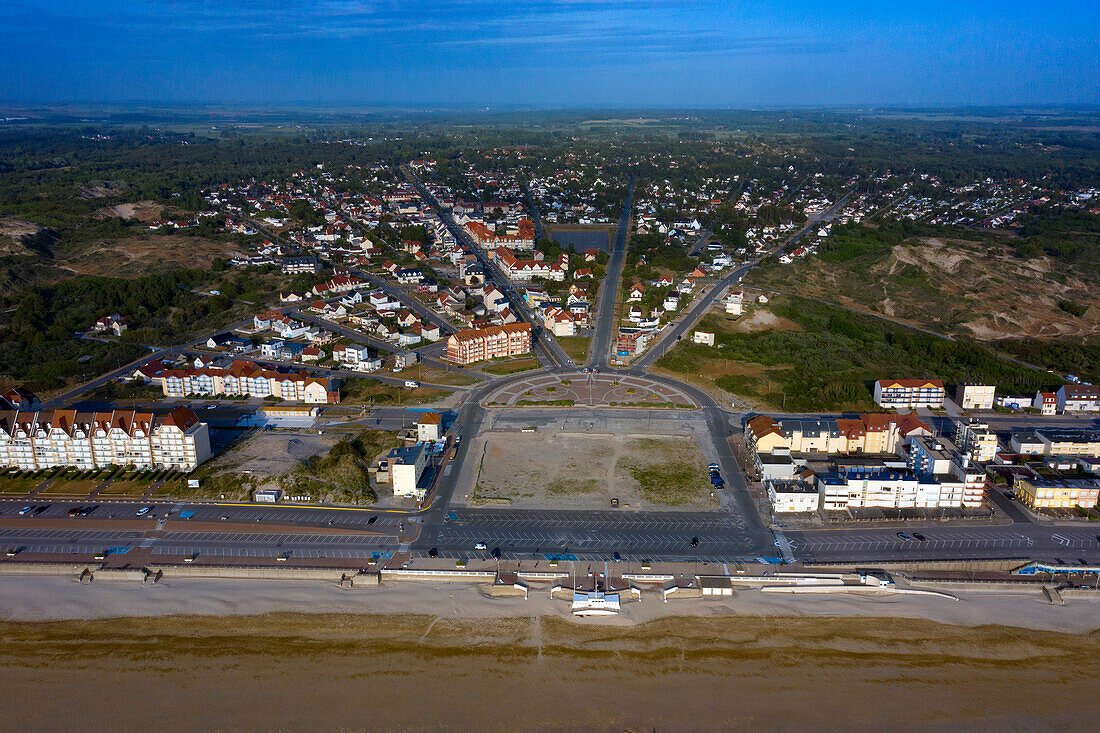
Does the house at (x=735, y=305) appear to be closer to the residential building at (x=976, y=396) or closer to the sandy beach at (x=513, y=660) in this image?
the residential building at (x=976, y=396)

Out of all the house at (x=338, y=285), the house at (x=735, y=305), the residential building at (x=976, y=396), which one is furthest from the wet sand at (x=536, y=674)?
the house at (x=338, y=285)

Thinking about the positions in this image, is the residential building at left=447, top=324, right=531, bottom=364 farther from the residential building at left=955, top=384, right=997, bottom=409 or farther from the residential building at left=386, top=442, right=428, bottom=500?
the residential building at left=955, top=384, right=997, bottom=409

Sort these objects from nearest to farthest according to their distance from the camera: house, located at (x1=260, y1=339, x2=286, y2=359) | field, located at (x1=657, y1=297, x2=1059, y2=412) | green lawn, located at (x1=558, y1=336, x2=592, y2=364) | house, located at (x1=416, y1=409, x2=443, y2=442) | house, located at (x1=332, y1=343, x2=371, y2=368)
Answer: house, located at (x1=416, y1=409, x2=443, y2=442) < field, located at (x1=657, y1=297, x2=1059, y2=412) < house, located at (x1=332, y1=343, x2=371, y2=368) < house, located at (x1=260, y1=339, x2=286, y2=359) < green lawn, located at (x1=558, y1=336, x2=592, y2=364)

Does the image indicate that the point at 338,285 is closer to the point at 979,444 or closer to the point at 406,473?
the point at 406,473

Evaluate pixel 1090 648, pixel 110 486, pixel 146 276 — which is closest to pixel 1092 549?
pixel 1090 648

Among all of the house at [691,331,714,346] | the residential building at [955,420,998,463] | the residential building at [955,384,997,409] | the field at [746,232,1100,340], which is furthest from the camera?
the field at [746,232,1100,340]

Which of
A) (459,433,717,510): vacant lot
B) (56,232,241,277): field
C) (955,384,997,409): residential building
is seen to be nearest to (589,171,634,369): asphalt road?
(459,433,717,510): vacant lot
